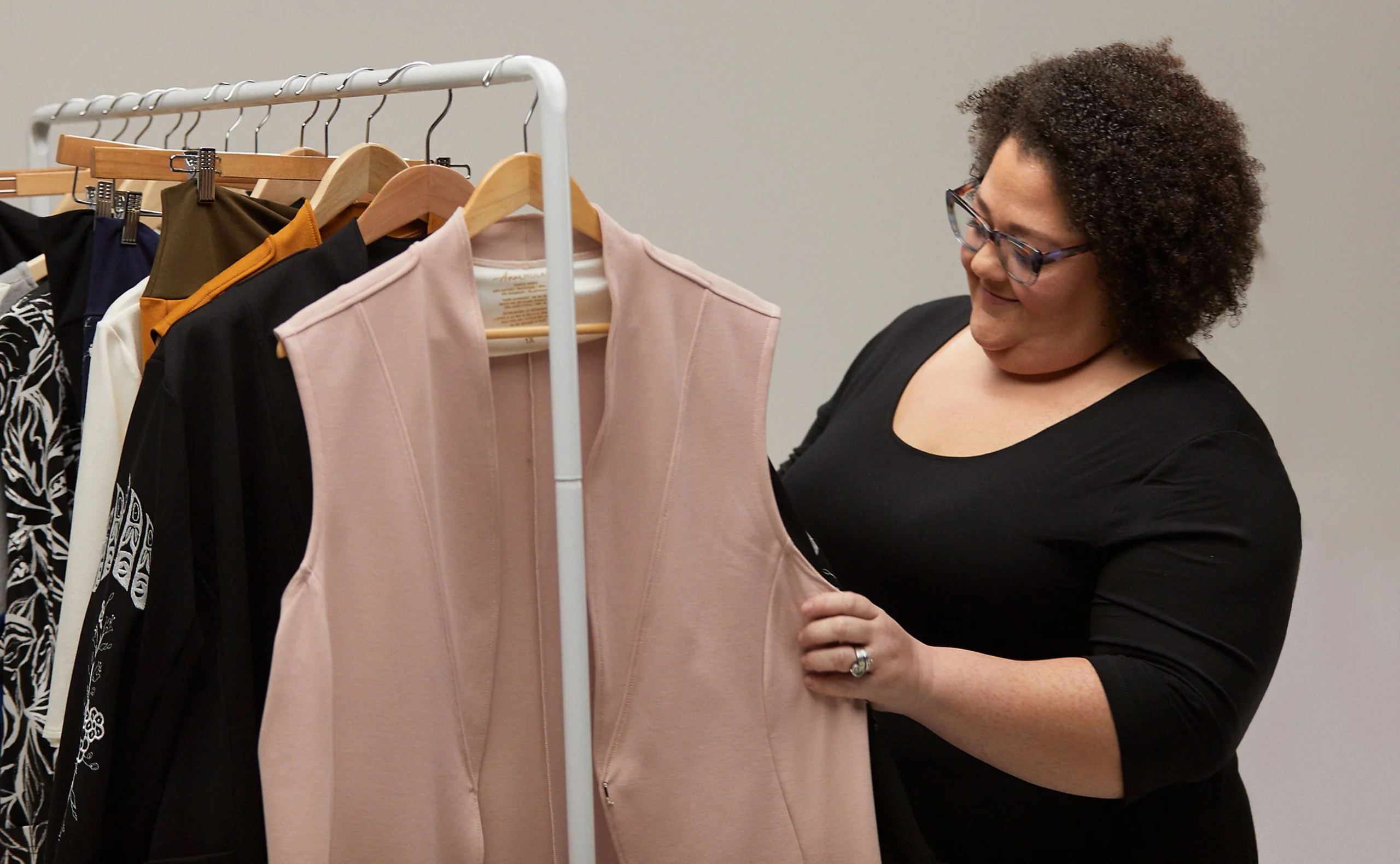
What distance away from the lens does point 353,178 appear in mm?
1312

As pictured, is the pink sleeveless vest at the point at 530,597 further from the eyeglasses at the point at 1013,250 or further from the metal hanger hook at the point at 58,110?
the metal hanger hook at the point at 58,110

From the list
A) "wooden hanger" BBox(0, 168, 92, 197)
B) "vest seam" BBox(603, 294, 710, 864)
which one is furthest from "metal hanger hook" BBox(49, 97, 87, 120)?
"vest seam" BBox(603, 294, 710, 864)

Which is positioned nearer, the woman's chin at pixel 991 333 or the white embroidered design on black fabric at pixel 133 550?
the white embroidered design on black fabric at pixel 133 550

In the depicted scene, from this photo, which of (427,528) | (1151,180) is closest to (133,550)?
(427,528)

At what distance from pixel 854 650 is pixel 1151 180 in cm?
62

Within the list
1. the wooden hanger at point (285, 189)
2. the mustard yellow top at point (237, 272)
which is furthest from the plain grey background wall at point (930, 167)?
the mustard yellow top at point (237, 272)

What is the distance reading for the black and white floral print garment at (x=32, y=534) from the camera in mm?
1360

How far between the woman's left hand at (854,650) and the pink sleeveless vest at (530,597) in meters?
0.02

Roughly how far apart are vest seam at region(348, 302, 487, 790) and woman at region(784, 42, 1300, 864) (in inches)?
13.5

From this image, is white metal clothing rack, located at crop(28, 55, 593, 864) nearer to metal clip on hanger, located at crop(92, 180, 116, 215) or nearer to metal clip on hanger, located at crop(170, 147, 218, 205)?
metal clip on hanger, located at crop(170, 147, 218, 205)

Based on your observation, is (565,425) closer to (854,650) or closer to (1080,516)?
(854,650)

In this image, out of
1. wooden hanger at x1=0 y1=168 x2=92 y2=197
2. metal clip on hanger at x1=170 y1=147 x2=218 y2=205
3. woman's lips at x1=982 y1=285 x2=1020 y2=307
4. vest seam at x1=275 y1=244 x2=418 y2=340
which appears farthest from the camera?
wooden hanger at x1=0 y1=168 x2=92 y2=197

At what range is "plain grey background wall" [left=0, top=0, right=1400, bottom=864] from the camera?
9.27ft

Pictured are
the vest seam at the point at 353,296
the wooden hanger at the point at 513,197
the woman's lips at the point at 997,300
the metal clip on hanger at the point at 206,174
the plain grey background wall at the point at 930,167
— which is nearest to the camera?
the vest seam at the point at 353,296
